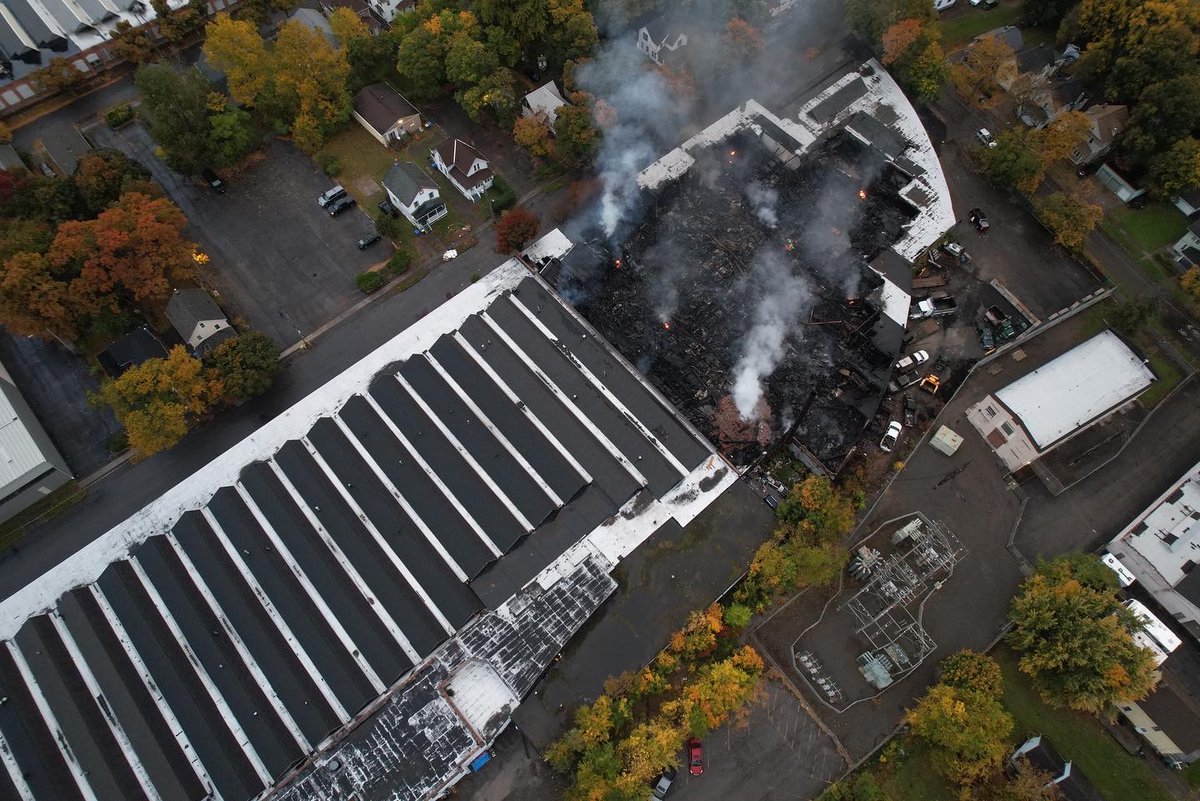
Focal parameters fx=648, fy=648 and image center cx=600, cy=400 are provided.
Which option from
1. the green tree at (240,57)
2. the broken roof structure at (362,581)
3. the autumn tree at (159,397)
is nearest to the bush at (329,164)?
the green tree at (240,57)

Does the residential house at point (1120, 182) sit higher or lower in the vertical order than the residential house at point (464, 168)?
lower

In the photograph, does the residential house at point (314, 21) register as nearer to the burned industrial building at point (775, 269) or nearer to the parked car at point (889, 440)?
the burned industrial building at point (775, 269)

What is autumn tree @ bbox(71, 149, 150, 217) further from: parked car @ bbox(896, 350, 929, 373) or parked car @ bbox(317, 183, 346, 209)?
parked car @ bbox(896, 350, 929, 373)

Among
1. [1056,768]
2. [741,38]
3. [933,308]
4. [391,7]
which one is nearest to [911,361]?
[933,308]

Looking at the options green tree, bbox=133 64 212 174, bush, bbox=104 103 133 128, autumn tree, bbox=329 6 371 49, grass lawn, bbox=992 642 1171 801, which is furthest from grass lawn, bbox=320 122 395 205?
grass lawn, bbox=992 642 1171 801

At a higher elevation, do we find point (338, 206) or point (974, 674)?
point (338, 206)

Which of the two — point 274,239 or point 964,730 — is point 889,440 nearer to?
point 964,730

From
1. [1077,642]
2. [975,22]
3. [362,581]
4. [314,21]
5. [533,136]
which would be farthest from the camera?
[975,22]
